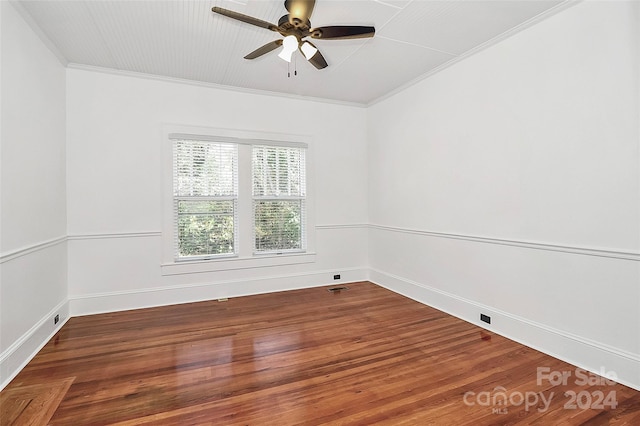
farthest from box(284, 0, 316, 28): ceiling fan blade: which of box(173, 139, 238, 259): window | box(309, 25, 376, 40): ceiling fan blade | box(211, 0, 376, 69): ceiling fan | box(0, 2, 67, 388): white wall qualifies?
box(173, 139, 238, 259): window

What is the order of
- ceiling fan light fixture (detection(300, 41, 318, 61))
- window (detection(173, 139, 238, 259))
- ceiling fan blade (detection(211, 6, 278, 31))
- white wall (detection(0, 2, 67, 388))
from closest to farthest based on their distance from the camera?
ceiling fan blade (detection(211, 6, 278, 31)) → white wall (detection(0, 2, 67, 388)) → ceiling fan light fixture (detection(300, 41, 318, 61)) → window (detection(173, 139, 238, 259))

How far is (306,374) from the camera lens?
7.56 ft

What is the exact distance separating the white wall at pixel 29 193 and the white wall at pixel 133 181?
18cm

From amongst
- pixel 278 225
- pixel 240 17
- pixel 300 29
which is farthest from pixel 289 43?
pixel 278 225

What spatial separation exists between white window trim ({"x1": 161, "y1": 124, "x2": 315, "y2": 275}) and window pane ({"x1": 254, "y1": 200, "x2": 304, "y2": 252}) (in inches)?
4.6

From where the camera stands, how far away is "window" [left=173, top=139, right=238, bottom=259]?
3988 mm

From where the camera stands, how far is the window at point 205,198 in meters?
3.99

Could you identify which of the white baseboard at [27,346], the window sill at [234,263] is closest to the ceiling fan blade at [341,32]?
the window sill at [234,263]

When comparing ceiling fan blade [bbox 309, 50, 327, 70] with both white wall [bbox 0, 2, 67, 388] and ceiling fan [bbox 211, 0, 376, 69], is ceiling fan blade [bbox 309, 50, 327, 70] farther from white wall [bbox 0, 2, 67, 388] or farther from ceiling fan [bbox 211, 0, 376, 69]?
white wall [bbox 0, 2, 67, 388]

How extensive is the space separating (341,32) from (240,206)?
262cm

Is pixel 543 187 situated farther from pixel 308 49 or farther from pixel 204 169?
pixel 204 169

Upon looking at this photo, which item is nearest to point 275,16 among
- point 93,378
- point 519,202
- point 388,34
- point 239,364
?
point 388,34

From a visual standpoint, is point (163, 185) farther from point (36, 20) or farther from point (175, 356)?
point (175, 356)

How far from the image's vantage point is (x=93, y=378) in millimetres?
2277
